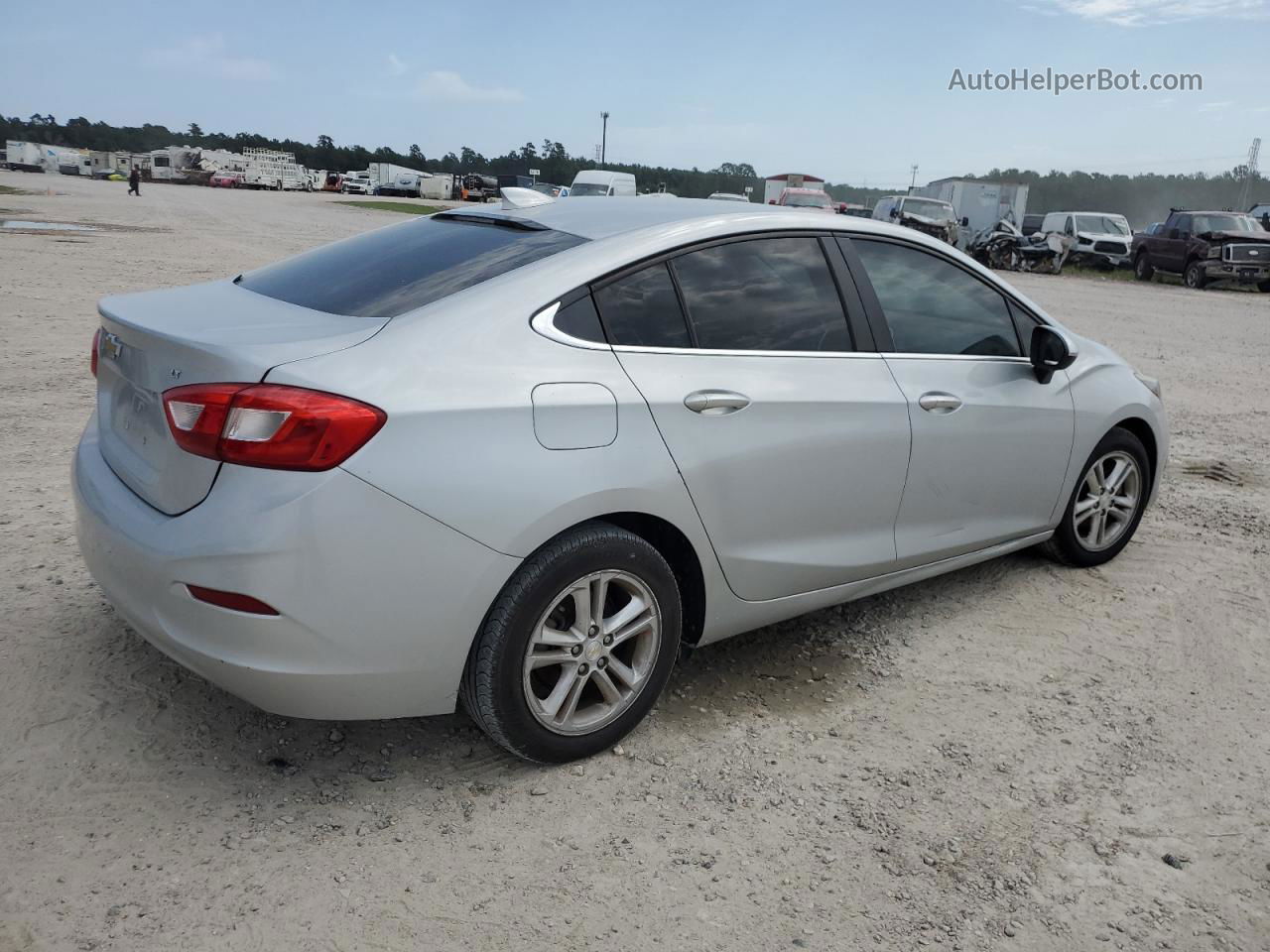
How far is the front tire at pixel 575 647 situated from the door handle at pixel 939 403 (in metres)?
1.23

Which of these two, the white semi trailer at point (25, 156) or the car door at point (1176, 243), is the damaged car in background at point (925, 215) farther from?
the white semi trailer at point (25, 156)

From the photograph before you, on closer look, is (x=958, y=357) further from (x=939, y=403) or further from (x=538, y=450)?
(x=538, y=450)

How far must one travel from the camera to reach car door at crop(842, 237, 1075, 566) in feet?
12.4

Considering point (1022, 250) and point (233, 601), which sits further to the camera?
point (1022, 250)

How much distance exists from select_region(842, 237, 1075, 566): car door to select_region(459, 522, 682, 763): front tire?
1.14 m

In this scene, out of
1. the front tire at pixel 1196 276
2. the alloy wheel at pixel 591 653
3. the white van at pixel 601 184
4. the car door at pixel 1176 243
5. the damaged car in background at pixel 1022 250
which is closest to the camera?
the alloy wheel at pixel 591 653

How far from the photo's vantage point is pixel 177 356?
106 inches

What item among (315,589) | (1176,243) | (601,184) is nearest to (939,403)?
(315,589)

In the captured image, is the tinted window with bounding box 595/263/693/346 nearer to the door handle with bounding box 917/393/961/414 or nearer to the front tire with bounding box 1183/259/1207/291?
the door handle with bounding box 917/393/961/414

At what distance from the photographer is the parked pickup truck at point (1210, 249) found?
23.3 metres

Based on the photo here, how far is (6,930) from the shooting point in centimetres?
230

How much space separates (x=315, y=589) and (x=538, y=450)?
65 cm

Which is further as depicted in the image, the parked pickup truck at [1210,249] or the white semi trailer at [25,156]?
the white semi trailer at [25,156]

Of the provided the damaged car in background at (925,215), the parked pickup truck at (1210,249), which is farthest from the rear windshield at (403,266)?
the damaged car in background at (925,215)
